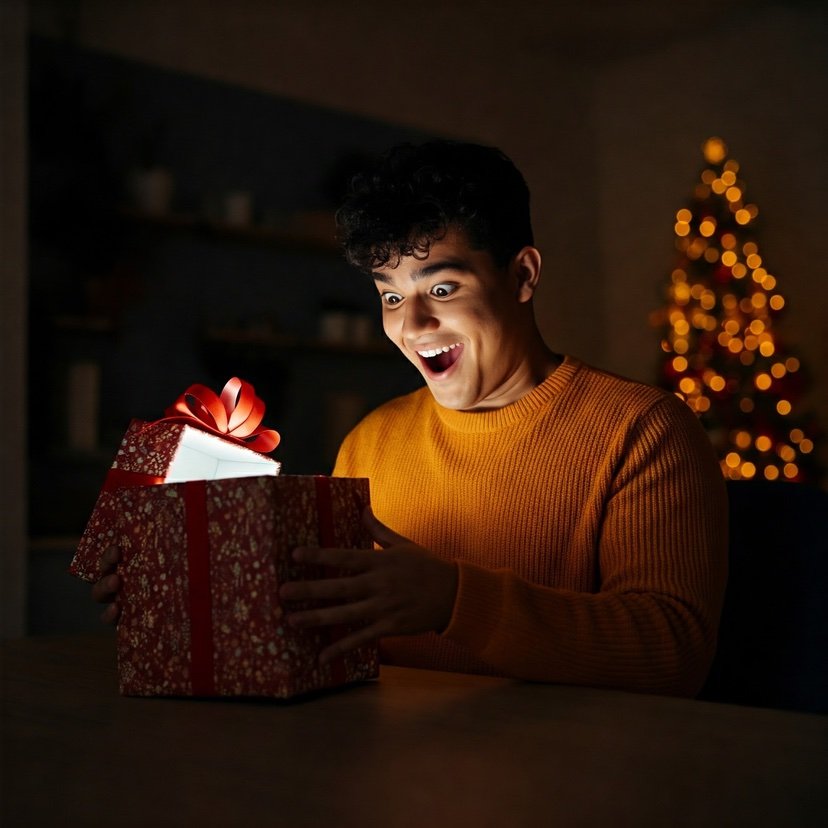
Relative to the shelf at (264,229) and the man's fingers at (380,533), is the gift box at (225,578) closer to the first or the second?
the man's fingers at (380,533)

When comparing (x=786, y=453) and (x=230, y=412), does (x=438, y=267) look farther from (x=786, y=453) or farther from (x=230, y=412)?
(x=786, y=453)

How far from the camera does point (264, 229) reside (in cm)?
393

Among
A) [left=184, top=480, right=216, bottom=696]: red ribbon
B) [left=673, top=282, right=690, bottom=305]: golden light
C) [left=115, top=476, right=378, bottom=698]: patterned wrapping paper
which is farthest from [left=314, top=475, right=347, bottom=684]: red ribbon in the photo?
[left=673, top=282, right=690, bottom=305]: golden light

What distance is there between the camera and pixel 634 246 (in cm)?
544

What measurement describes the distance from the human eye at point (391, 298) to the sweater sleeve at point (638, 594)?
0.37 m

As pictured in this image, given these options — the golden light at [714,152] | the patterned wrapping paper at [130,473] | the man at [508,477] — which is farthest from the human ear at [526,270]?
the golden light at [714,152]

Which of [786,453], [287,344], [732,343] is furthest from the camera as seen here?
[732,343]

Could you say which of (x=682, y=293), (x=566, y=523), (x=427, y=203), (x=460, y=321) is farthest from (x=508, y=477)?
(x=682, y=293)

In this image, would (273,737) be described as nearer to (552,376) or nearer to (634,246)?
(552,376)

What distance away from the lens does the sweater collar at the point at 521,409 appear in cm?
150

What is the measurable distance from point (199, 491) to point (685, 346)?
4020mm

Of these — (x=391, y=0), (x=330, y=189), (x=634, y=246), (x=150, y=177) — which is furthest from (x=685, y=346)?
(x=150, y=177)

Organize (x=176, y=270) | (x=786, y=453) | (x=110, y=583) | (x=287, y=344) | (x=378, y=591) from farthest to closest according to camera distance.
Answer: (x=786, y=453), (x=287, y=344), (x=176, y=270), (x=110, y=583), (x=378, y=591)

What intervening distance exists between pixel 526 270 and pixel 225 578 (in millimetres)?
731
